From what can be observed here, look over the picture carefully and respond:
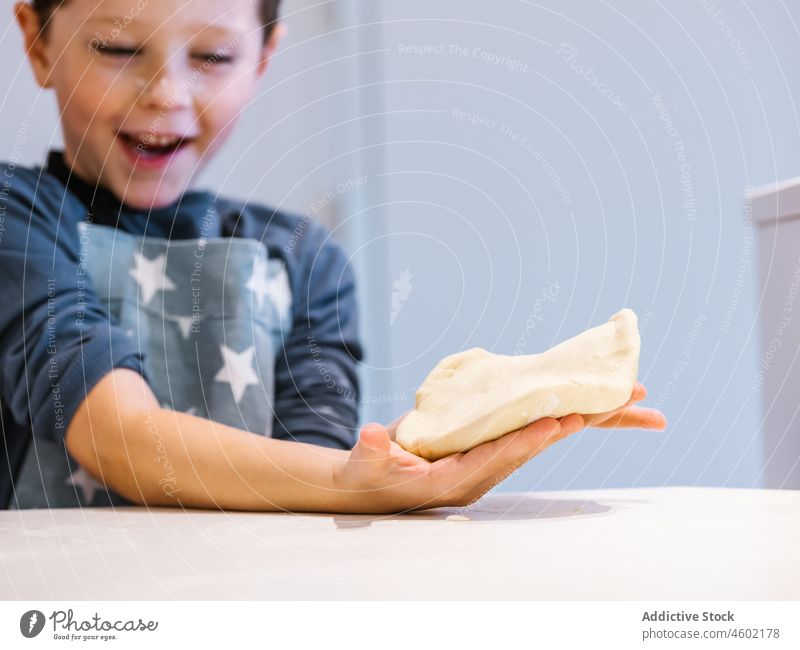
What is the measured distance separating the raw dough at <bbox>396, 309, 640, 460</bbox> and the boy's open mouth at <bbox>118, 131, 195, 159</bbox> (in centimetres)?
46

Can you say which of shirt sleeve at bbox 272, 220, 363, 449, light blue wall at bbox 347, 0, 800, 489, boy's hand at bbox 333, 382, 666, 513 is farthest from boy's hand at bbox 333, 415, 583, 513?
shirt sleeve at bbox 272, 220, 363, 449

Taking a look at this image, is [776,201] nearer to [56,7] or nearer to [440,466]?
[440,466]

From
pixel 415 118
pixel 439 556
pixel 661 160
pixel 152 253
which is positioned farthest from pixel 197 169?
pixel 439 556

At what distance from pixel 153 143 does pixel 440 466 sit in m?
0.54

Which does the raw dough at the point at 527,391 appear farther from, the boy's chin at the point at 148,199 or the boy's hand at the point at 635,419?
the boy's chin at the point at 148,199

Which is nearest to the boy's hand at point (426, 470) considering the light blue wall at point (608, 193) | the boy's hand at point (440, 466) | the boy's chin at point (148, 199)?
the boy's hand at point (440, 466)

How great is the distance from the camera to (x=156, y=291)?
807 mm

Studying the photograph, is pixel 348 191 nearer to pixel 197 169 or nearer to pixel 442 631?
pixel 197 169

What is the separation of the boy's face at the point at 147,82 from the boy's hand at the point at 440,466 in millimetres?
473

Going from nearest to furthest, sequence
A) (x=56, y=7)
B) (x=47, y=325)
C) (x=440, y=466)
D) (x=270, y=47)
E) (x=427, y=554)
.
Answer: (x=427, y=554) → (x=440, y=466) → (x=47, y=325) → (x=56, y=7) → (x=270, y=47)

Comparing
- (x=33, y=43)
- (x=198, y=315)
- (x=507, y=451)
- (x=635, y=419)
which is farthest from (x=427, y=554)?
(x=33, y=43)

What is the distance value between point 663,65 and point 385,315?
0.42 m

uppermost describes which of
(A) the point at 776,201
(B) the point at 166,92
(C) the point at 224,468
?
(B) the point at 166,92

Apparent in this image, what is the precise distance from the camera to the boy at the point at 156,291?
579 millimetres
